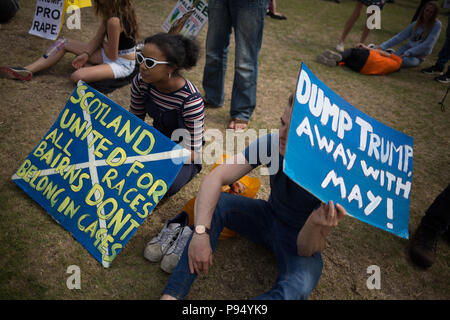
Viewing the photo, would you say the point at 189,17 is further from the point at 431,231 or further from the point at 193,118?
the point at 431,231

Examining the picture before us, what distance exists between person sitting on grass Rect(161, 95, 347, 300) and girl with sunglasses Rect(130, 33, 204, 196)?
47 centimetres

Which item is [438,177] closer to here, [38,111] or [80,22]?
[38,111]

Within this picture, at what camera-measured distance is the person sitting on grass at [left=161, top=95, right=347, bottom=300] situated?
141 cm

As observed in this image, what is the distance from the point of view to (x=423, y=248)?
80.0 inches

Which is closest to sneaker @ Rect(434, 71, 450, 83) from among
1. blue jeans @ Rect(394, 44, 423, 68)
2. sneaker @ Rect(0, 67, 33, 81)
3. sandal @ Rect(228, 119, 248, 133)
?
blue jeans @ Rect(394, 44, 423, 68)

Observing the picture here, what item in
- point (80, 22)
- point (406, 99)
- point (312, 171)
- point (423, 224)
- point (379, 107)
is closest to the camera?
point (312, 171)

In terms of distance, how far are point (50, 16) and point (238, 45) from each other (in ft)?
6.43

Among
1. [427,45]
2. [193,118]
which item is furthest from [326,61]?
[193,118]

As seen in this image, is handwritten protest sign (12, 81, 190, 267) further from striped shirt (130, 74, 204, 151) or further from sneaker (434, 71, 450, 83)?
sneaker (434, 71, 450, 83)

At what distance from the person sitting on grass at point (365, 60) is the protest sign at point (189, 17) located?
2.29 meters
